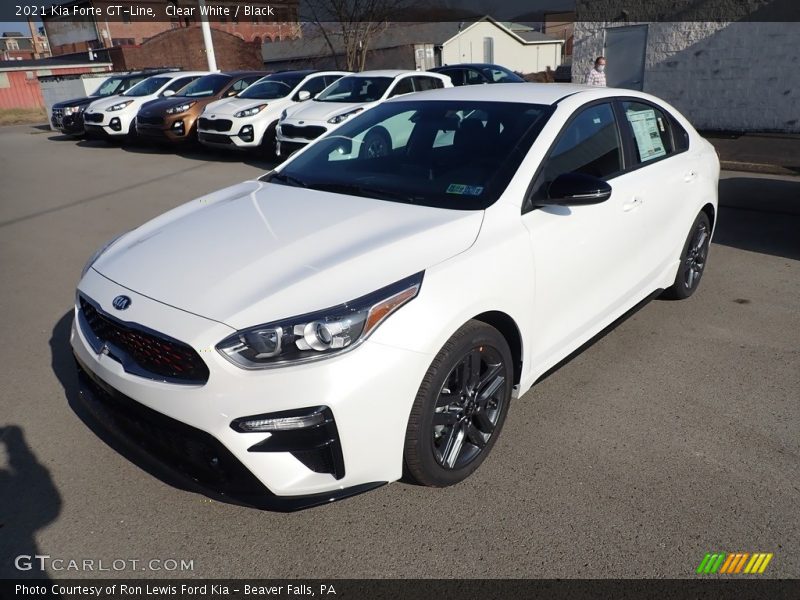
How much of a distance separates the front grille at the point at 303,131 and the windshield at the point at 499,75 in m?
5.30

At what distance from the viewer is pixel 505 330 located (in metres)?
2.98

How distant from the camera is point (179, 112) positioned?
1333cm

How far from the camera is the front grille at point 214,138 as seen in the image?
39.9 ft

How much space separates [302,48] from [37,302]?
38.1 m

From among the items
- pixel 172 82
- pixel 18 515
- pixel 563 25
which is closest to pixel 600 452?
pixel 18 515

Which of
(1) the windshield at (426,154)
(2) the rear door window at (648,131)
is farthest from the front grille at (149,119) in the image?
(2) the rear door window at (648,131)

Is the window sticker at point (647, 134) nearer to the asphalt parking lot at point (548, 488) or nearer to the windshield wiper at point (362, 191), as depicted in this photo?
the asphalt parking lot at point (548, 488)

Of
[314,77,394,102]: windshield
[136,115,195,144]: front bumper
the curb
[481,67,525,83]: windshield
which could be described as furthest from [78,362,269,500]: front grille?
[481,67,525,83]: windshield

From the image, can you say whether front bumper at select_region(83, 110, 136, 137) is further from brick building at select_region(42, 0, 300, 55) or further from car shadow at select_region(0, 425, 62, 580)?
brick building at select_region(42, 0, 300, 55)

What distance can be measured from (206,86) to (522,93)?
12506mm

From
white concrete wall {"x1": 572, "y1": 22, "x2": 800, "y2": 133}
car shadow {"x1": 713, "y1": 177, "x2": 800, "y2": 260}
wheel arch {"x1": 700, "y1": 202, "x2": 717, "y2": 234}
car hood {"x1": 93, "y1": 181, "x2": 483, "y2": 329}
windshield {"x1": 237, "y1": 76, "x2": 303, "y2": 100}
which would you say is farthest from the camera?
windshield {"x1": 237, "y1": 76, "x2": 303, "y2": 100}

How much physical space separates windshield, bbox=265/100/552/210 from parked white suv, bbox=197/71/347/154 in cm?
842

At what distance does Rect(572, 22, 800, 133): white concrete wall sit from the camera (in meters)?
12.8

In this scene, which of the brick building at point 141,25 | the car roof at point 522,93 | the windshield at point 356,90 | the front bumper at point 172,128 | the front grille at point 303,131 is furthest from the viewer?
the brick building at point 141,25
